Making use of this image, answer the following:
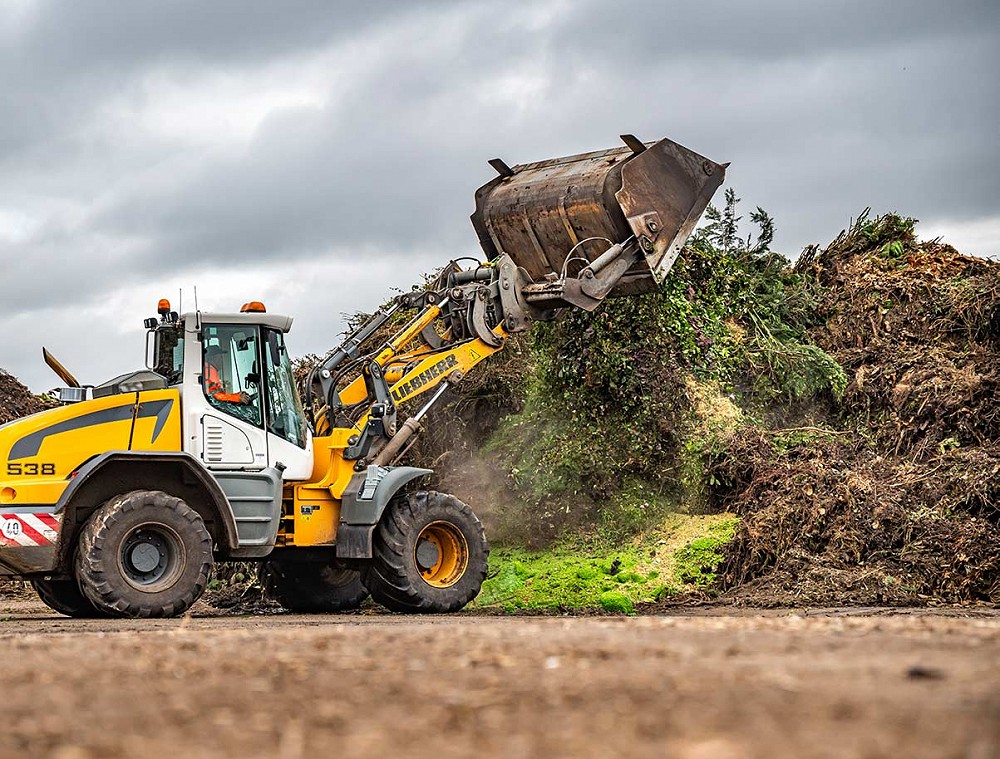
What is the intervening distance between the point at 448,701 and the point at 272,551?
28.8 feet

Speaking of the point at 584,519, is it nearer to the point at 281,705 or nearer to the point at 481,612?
the point at 481,612

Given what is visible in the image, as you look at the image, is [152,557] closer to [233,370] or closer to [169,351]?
[233,370]

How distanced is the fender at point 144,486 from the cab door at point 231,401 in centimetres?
27

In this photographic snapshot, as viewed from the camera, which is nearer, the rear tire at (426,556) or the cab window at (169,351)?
the cab window at (169,351)

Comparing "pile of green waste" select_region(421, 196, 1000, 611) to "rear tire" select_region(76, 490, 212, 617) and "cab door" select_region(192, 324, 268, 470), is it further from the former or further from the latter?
"rear tire" select_region(76, 490, 212, 617)

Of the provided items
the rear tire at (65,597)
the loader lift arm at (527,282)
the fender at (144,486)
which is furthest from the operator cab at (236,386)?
the rear tire at (65,597)

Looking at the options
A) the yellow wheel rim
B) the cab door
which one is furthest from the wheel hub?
the yellow wheel rim

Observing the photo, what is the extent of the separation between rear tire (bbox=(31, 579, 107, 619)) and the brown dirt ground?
19.1 ft

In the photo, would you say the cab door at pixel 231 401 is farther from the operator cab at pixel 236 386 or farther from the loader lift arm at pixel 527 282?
the loader lift arm at pixel 527 282

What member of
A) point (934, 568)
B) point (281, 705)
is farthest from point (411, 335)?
point (281, 705)

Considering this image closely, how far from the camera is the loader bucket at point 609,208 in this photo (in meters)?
14.4

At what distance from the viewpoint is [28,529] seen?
1171 centimetres

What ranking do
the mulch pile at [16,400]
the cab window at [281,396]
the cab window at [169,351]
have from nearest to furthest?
the cab window at [169,351] < the cab window at [281,396] < the mulch pile at [16,400]

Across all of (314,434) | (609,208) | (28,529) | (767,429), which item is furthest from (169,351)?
(767,429)
